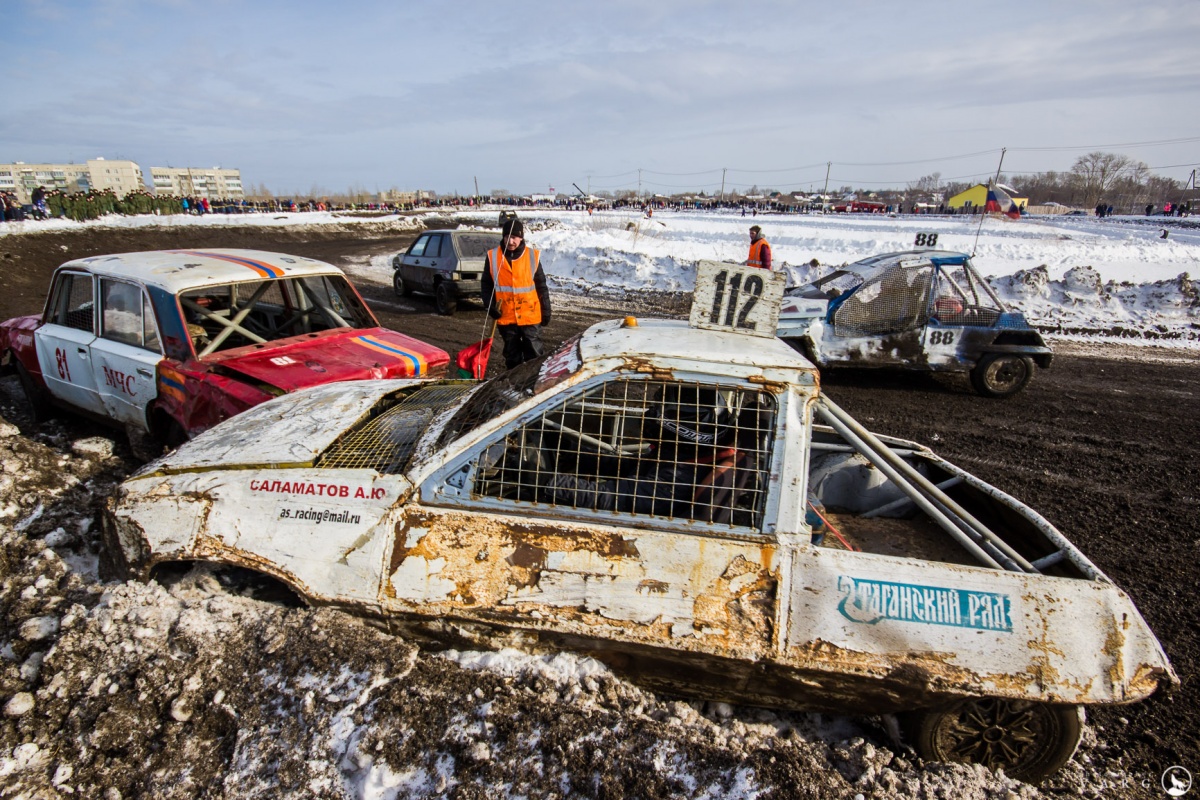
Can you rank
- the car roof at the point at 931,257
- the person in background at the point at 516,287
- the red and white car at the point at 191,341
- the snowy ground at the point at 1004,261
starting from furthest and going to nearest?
1. the snowy ground at the point at 1004,261
2. the car roof at the point at 931,257
3. the person in background at the point at 516,287
4. the red and white car at the point at 191,341

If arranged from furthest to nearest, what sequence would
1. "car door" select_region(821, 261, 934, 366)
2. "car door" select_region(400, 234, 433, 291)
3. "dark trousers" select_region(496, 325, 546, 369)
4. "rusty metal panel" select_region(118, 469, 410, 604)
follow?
"car door" select_region(400, 234, 433, 291) < "car door" select_region(821, 261, 934, 366) < "dark trousers" select_region(496, 325, 546, 369) < "rusty metal panel" select_region(118, 469, 410, 604)

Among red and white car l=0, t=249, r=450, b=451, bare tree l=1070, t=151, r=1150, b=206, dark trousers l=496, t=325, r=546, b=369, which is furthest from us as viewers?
bare tree l=1070, t=151, r=1150, b=206

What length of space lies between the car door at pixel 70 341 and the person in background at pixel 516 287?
10.3 ft

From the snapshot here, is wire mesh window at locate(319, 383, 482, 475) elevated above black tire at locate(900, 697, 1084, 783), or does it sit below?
above

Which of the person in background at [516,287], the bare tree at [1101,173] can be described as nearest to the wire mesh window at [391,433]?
the person in background at [516,287]

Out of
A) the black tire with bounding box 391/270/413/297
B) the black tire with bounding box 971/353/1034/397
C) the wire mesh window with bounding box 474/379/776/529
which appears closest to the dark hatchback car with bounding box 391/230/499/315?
the black tire with bounding box 391/270/413/297

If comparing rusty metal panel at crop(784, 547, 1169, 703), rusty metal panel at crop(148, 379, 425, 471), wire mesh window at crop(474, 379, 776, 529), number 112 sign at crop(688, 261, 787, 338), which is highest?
number 112 sign at crop(688, 261, 787, 338)

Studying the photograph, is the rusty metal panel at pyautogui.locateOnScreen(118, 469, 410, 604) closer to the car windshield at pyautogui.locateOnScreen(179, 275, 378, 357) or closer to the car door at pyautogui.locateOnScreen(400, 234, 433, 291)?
the car windshield at pyautogui.locateOnScreen(179, 275, 378, 357)

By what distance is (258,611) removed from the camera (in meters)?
2.54

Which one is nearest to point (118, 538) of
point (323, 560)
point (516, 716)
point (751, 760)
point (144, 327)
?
point (323, 560)

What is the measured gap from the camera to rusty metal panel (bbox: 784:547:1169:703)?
211 cm

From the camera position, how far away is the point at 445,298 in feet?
36.6

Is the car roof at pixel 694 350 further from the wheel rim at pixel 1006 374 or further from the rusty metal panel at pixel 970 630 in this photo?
the wheel rim at pixel 1006 374

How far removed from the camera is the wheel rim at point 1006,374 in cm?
726
